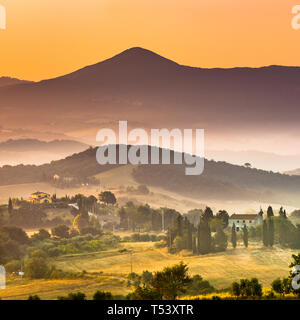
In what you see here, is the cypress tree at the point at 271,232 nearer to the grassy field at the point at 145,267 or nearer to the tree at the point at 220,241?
the grassy field at the point at 145,267

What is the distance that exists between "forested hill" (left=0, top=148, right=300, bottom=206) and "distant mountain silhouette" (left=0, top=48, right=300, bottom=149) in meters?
2.75

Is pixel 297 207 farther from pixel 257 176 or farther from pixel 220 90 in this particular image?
pixel 220 90

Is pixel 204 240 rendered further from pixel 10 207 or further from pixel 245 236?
pixel 10 207

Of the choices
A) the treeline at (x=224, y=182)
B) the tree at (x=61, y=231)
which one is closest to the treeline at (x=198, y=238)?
the tree at (x=61, y=231)

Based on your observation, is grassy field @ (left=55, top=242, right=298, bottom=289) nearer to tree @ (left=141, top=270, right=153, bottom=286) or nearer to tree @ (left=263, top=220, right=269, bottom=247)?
tree @ (left=263, top=220, right=269, bottom=247)

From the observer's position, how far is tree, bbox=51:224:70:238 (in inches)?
1365

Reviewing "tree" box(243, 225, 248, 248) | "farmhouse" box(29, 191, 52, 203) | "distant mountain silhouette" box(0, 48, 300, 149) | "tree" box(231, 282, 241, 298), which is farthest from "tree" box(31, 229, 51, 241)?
"tree" box(231, 282, 241, 298)

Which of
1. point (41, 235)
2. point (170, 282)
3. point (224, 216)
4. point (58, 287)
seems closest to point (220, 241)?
point (224, 216)

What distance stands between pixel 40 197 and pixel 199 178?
37.4 feet

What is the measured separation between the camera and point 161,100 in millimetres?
39312

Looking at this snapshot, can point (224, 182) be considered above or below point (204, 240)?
above
